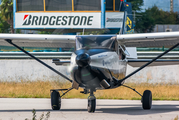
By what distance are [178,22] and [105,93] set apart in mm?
72472

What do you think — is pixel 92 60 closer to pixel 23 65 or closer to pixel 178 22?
pixel 23 65

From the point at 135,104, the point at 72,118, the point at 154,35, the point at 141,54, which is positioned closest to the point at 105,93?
the point at 135,104

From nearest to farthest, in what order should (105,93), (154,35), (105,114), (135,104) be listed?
(105,114)
(154,35)
(135,104)
(105,93)

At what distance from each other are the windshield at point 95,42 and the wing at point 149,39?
0.57 metres

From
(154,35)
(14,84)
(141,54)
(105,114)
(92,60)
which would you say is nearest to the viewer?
(92,60)

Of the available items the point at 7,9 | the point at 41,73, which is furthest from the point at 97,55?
the point at 7,9

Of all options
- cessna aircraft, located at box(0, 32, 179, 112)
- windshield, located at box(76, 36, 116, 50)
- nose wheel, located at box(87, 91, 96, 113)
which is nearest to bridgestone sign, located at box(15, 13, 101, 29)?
cessna aircraft, located at box(0, 32, 179, 112)

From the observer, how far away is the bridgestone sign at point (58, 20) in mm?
22219

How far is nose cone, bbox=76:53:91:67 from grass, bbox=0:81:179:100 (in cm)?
489

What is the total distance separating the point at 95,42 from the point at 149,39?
197 cm

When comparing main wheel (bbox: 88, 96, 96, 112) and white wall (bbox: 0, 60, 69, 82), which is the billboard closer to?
white wall (bbox: 0, 60, 69, 82)

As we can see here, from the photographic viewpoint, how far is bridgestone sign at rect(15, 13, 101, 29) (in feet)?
72.9

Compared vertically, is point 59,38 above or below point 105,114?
above

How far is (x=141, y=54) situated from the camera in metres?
16.0
